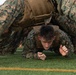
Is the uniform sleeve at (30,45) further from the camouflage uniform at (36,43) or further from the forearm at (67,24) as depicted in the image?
the forearm at (67,24)

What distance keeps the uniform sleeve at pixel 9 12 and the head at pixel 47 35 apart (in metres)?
0.53

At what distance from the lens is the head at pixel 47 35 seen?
4.07 metres

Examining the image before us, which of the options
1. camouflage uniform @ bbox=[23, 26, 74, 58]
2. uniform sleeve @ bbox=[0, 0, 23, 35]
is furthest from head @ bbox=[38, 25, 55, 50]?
uniform sleeve @ bbox=[0, 0, 23, 35]

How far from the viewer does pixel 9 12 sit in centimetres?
435

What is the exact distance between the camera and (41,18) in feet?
15.9

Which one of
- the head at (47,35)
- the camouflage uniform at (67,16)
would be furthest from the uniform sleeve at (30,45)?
the camouflage uniform at (67,16)

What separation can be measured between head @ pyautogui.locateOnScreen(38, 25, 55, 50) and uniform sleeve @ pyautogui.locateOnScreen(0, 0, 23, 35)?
0.53 m

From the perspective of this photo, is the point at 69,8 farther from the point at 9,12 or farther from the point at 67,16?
the point at 9,12

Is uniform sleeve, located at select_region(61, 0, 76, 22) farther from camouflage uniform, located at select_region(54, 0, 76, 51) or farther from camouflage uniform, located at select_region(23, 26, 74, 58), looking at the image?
camouflage uniform, located at select_region(23, 26, 74, 58)

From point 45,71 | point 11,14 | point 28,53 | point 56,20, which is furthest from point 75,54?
point 45,71

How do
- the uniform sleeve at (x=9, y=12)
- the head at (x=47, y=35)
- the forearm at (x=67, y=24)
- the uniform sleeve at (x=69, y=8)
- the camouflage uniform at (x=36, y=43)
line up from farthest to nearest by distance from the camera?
the forearm at (x=67, y=24)
the uniform sleeve at (x=69, y=8)
the camouflage uniform at (x=36, y=43)
the uniform sleeve at (x=9, y=12)
the head at (x=47, y=35)

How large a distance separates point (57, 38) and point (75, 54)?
99cm

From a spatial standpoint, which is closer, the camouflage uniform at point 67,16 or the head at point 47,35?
the head at point 47,35

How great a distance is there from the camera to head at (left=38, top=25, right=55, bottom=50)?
4074mm
